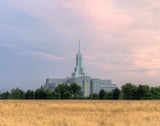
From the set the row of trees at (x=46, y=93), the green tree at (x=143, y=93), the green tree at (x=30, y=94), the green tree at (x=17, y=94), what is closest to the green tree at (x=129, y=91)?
the green tree at (x=143, y=93)

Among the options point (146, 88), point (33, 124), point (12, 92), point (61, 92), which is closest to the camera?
point (33, 124)

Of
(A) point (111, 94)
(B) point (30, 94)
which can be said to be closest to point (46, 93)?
(B) point (30, 94)

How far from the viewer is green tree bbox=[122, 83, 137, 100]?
11006 cm

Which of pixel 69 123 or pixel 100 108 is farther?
pixel 100 108

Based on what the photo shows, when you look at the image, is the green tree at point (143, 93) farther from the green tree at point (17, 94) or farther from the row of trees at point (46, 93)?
the green tree at point (17, 94)

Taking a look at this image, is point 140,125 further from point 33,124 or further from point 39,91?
point 39,91

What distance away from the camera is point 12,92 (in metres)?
131

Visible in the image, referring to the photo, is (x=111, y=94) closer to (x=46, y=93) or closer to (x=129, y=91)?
(x=129, y=91)

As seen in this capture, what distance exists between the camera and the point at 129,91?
111875 mm

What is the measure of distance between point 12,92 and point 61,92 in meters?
31.7

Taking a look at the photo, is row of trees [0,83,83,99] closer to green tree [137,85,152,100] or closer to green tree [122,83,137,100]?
green tree [122,83,137,100]

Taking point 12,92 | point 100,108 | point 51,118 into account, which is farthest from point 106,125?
point 12,92

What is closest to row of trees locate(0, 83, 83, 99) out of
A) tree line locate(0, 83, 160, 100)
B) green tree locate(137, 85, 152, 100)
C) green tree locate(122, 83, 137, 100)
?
tree line locate(0, 83, 160, 100)

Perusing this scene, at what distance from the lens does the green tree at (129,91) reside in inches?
4333
